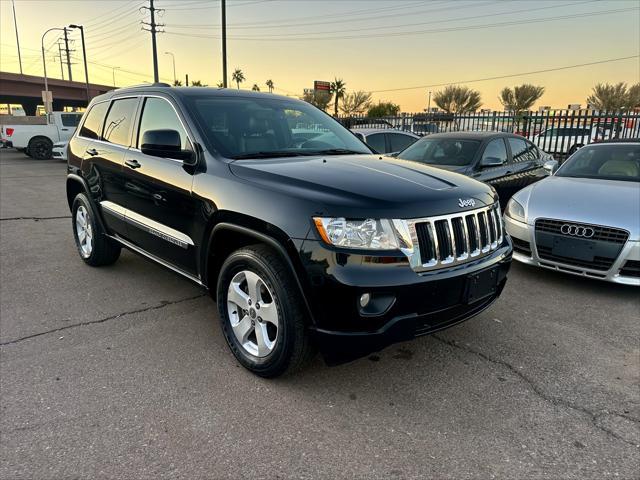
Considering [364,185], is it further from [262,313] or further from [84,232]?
[84,232]

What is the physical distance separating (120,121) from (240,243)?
2.17m

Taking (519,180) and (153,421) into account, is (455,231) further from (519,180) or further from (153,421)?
(519,180)

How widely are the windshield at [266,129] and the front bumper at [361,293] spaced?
125 centimetres

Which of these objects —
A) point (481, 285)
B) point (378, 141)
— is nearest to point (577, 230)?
point (481, 285)

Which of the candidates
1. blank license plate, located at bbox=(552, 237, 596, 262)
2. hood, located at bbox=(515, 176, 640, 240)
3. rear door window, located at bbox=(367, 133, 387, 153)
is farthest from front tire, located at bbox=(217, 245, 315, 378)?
rear door window, located at bbox=(367, 133, 387, 153)

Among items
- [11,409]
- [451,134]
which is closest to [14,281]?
[11,409]

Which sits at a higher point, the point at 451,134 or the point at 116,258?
the point at 451,134

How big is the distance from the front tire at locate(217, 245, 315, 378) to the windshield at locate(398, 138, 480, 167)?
16.9 feet

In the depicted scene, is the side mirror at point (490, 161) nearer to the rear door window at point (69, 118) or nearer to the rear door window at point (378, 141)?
the rear door window at point (378, 141)

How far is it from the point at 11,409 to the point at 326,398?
5.90ft

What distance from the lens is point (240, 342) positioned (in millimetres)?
3055

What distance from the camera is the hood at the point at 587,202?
4.44 metres

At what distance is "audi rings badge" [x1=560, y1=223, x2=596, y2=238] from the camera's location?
4.48 metres

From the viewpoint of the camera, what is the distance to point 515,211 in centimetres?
521
